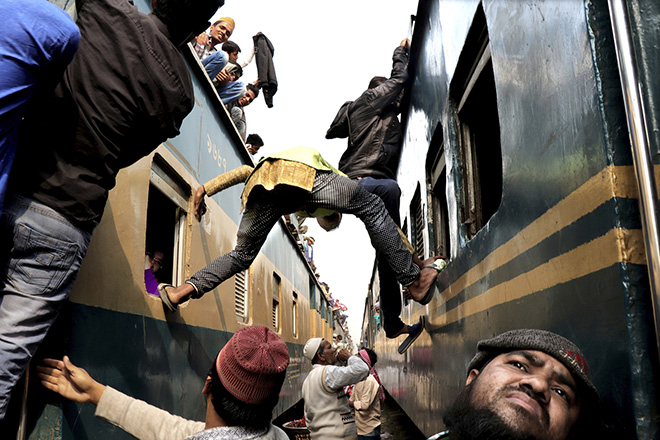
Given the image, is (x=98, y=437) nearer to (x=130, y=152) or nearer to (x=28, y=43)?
(x=130, y=152)

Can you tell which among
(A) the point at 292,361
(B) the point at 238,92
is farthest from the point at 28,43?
(A) the point at 292,361

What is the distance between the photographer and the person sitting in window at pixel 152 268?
3891mm

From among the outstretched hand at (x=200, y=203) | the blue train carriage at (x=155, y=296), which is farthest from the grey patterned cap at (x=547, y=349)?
the outstretched hand at (x=200, y=203)

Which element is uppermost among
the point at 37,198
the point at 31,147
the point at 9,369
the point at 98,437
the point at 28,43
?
the point at 28,43

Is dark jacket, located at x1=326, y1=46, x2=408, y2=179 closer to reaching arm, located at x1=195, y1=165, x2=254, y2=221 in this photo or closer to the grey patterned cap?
reaching arm, located at x1=195, y1=165, x2=254, y2=221

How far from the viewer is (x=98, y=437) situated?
8.68ft

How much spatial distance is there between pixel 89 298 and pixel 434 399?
12.1ft

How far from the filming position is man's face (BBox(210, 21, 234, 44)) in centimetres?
664

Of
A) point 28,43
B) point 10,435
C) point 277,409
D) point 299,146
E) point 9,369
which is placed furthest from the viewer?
point 277,409

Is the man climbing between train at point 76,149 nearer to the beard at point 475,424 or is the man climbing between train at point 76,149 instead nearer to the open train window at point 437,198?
the beard at point 475,424

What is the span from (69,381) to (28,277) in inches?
23.0

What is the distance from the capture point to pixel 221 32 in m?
6.65

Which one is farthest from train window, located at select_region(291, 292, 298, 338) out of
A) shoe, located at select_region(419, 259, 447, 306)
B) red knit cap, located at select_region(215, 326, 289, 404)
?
red knit cap, located at select_region(215, 326, 289, 404)

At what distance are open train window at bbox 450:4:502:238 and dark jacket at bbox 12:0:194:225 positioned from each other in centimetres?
223
